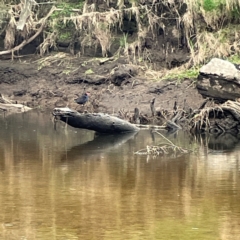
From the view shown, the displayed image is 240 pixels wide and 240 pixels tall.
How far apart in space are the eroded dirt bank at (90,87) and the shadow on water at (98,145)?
3.87 metres

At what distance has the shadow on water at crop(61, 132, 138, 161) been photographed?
14883 mm

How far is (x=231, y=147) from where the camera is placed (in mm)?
16266

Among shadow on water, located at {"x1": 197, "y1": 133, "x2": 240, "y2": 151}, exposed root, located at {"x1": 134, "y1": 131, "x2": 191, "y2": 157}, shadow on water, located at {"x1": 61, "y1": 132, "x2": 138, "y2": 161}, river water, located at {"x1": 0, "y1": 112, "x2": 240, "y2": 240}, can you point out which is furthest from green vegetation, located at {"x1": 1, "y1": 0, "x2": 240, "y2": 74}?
exposed root, located at {"x1": 134, "y1": 131, "x2": 191, "y2": 157}

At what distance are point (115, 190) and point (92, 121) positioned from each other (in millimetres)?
6431

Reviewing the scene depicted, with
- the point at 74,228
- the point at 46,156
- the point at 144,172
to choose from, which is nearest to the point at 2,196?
the point at 74,228

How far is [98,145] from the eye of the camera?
16297 mm

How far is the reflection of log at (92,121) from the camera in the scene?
17.1 m

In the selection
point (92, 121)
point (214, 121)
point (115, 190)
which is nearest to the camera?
point (115, 190)

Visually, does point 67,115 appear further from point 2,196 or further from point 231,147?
point 2,196

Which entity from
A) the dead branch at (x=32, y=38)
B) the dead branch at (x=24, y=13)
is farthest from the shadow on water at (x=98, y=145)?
the dead branch at (x=32, y=38)

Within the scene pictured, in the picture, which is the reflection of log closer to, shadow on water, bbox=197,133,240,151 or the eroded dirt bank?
shadow on water, bbox=197,133,240,151

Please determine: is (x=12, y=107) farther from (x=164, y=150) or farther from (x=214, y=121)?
(x=164, y=150)

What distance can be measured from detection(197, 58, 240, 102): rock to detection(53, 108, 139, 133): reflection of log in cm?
232

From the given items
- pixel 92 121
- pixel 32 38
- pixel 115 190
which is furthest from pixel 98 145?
pixel 32 38
